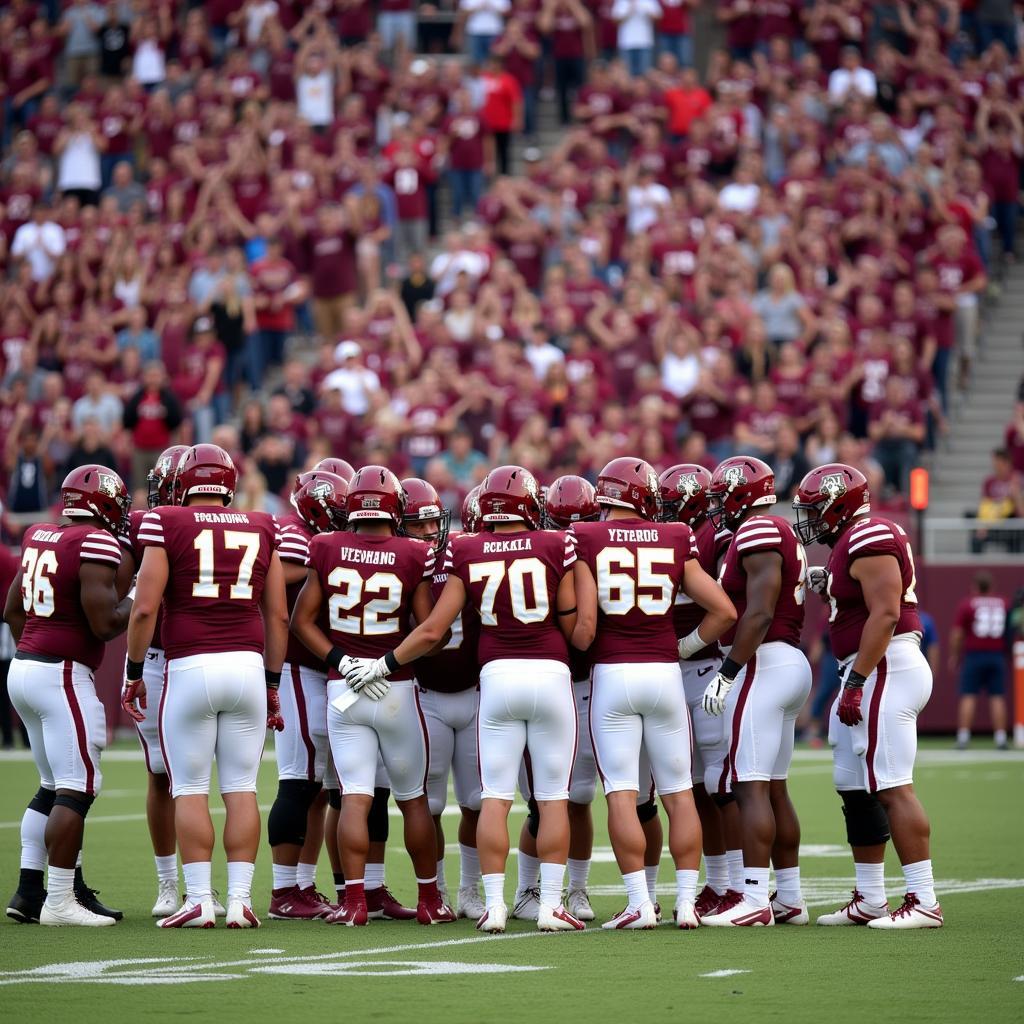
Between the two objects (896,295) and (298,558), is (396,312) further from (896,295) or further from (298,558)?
(298,558)

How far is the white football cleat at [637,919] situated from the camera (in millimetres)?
8125

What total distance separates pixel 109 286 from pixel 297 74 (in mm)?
3644

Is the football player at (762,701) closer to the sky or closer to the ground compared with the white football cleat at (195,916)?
closer to the sky

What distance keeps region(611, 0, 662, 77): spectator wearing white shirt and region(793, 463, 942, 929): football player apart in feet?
51.1

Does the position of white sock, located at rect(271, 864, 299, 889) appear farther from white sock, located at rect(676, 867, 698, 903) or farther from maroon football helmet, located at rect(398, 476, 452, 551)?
white sock, located at rect(676, 867, 698, 903)

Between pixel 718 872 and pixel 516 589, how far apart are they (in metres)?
1.74

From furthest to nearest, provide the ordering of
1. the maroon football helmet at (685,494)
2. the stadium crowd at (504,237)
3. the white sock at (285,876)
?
the stadium crowd at (504,237)
the maroon football helmet at (685,494)
the white sock at (285,876)

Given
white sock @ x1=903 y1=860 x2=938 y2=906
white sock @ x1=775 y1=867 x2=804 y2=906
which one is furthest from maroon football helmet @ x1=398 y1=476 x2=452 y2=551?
white sock @ x1=903 y1=860 x2=938 y2=906

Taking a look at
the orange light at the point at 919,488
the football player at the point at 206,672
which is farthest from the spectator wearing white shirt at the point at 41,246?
the football player at the point at 206,672

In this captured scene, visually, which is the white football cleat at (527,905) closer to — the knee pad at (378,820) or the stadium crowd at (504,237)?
the knee pad at (378,820)

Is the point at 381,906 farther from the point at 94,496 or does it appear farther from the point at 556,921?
the point at 94,496

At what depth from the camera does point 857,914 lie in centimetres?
839

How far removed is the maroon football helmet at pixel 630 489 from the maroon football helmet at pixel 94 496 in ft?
7.20

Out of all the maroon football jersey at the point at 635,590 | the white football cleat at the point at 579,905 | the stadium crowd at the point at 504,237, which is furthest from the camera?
the stadium crowd at the point at 504,237
